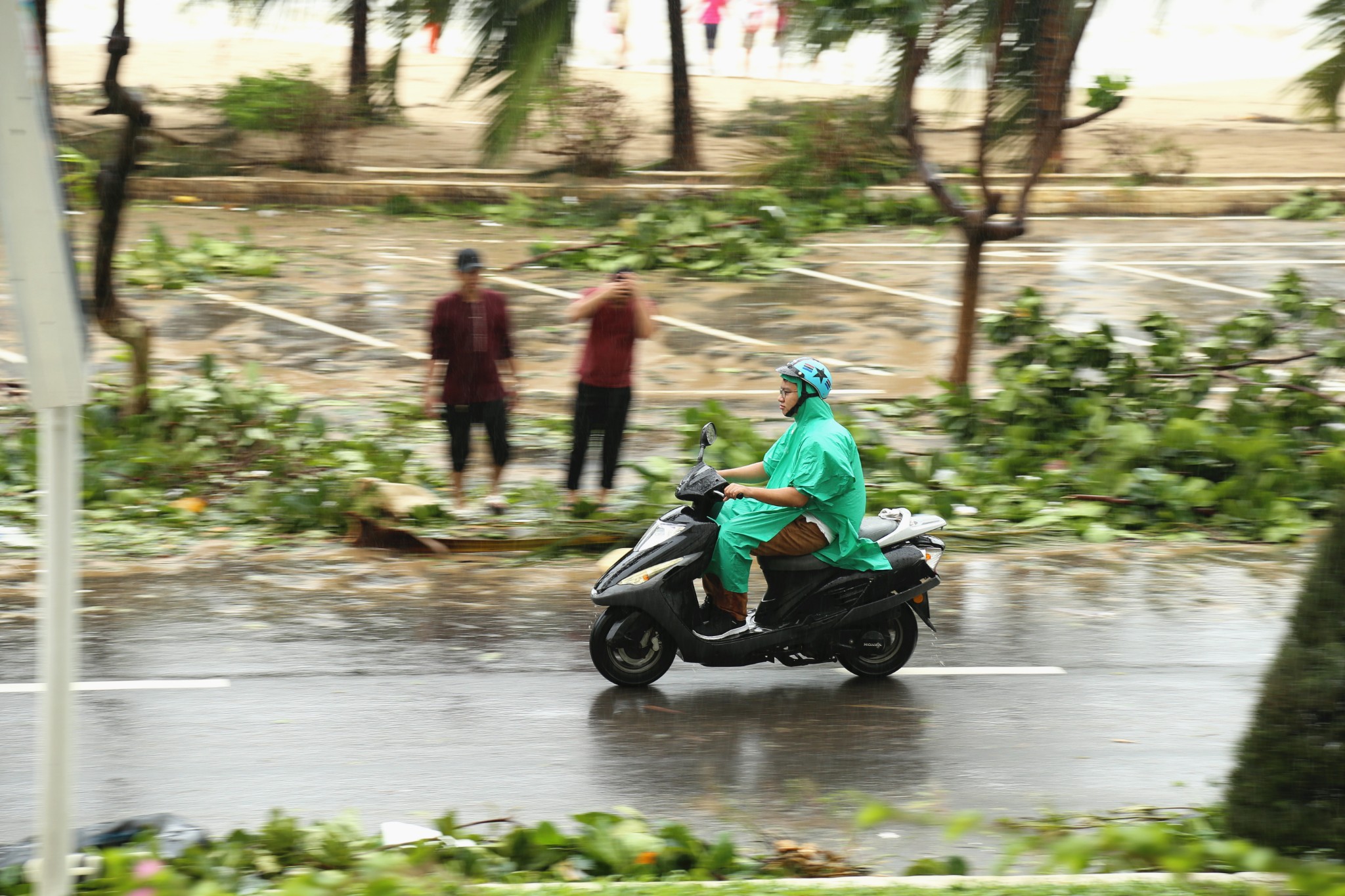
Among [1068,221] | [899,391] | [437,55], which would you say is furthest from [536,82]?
[437,55]

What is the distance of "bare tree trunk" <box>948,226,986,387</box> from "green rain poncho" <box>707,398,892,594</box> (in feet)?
17.1

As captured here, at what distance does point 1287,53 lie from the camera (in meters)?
37.3

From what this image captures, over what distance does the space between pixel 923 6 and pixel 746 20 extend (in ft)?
66.3

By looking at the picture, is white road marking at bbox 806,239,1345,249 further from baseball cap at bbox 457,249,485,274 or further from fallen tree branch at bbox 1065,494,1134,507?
baseball cap at bbox 457,249,485,274

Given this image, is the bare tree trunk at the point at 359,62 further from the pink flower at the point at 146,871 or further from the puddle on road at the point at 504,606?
the pink flower at the point at 146,871

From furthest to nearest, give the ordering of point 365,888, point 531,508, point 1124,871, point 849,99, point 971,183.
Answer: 1. point 849,99
2. point 971,183
3. point 531,508
4. point 1124,871
5. point 365,888

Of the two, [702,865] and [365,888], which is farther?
[702,865]

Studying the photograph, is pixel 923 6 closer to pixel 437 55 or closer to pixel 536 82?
pixel 536 82

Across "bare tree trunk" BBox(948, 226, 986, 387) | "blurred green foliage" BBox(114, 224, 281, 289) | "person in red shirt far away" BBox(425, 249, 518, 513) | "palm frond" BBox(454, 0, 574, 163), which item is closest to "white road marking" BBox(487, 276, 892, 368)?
"bare tree trunk" BBox(948, 226, 986, 387)

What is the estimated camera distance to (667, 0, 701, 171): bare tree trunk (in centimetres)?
2205

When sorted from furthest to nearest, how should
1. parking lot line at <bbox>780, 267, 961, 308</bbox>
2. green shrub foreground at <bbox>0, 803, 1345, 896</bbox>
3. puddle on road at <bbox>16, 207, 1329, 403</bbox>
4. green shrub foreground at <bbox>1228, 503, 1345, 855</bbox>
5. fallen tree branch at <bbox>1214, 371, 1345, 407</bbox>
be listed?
Answer: 1. parking lot line at <bbox>780, 267, 961, 308</bbox>
2. puddle on road at <bbox>16, 207, 1329, 403</bbox>
3. fallen tree branch at <bbox>1214, 371, 1345, 407</bbox>
4. green shrub foreground at <bbox>0, 803, 1345, 896</bbox>
5. green shrub foreground at <bbox>1228, 503, 1345, 855</bbox>

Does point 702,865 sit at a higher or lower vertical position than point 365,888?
lower

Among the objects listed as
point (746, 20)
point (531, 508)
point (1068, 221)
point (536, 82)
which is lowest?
Answer: point (531, 508)

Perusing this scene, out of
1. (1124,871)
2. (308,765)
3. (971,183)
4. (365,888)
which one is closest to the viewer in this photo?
(365,888)
